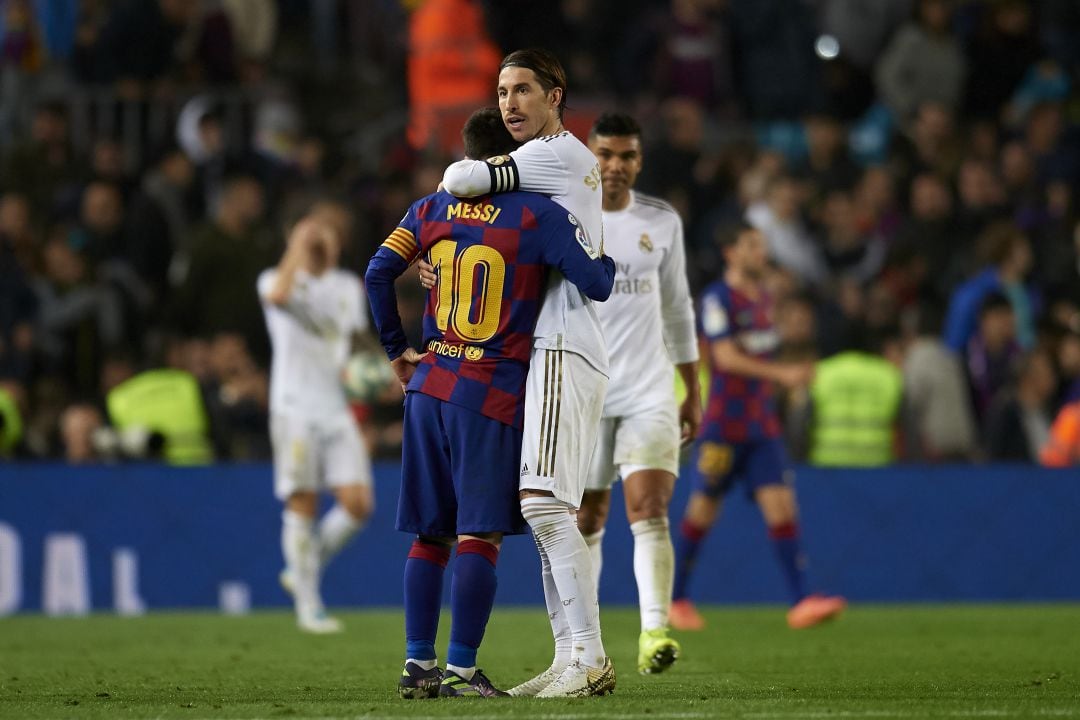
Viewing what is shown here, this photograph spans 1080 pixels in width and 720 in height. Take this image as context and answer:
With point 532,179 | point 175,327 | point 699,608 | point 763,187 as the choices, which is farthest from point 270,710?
point 763,187

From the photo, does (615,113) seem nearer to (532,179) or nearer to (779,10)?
(532,179)

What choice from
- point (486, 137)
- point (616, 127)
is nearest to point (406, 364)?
point (486, 137)

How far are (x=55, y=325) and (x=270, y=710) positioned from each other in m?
9.95

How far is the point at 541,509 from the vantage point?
6691 mm

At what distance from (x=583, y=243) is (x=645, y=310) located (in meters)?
2.06

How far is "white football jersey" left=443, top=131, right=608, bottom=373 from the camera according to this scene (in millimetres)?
6727

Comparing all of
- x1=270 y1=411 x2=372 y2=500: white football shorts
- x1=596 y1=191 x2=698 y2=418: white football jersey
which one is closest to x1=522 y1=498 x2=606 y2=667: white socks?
x1=596 y1=191 x2=698 y2=418: white football jersey

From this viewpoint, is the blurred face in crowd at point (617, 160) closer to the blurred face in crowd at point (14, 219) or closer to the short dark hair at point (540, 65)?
the short dark hair at point (540, 65)

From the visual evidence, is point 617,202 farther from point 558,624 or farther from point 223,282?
point 223,282

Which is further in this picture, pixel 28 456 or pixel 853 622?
pixel 28 456

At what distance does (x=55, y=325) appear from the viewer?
621 inches

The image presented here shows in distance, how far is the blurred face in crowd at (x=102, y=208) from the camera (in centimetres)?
1636

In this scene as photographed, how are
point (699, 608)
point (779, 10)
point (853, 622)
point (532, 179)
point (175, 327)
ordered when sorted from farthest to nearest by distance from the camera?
1. point (779, 10)
2. point (175, 327)
3. point (699, 608)
4. point (853, 622)
5. point (532, 179)

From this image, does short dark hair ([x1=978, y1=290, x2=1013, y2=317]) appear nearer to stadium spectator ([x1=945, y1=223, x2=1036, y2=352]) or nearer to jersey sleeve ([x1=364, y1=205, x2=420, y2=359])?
stadium spectator ([x1=945, y1=223, x2=1036, y2=352])
